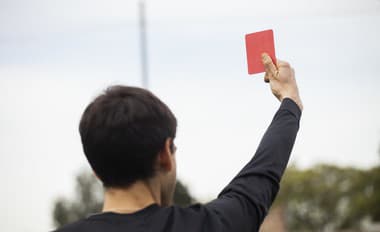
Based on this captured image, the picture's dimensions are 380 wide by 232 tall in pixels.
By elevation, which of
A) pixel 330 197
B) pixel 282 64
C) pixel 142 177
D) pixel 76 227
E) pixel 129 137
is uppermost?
pixel 282 64

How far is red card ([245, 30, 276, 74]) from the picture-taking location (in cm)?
232

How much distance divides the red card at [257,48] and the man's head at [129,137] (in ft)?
1.50

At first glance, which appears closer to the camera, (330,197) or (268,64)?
(268,64)

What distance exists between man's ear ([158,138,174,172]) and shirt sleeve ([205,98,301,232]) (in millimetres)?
158

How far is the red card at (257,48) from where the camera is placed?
2.32 m

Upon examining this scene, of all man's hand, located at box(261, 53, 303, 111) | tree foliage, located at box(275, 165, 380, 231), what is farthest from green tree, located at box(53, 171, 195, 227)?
man's hand, located at box(261, 53, 303, 111)

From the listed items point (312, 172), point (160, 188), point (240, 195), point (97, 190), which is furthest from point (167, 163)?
point (312, 172)

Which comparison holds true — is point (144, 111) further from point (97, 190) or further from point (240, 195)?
point (97, 190)

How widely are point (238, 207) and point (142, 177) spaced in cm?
28

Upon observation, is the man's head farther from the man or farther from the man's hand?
the man's hand

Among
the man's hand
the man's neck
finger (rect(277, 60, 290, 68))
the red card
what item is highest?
the red card

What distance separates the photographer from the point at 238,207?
2.03 m

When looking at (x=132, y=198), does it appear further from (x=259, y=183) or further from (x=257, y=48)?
(x=257, y=48)

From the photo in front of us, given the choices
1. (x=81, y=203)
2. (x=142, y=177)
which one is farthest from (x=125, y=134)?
(x=81, y=203)
